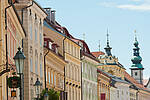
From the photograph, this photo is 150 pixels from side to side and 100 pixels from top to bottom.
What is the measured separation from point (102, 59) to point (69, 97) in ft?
Result: 215

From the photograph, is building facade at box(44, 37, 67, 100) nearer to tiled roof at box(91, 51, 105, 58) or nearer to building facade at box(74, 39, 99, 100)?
building facade at box(74, 39, 99, 100)

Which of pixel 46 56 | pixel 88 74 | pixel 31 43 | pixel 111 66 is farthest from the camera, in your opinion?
pixel 111 66

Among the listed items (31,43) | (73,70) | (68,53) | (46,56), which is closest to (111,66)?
(73,70)

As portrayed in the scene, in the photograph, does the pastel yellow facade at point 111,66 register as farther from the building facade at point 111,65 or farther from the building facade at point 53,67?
the building facade at point 53,67

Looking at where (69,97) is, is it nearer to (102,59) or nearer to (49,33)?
(49,33)

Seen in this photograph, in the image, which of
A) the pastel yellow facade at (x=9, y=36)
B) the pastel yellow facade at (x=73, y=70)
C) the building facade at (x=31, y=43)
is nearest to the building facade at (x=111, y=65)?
the pastel yellow facade at (x=73, y=70)

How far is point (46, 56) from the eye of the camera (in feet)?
169

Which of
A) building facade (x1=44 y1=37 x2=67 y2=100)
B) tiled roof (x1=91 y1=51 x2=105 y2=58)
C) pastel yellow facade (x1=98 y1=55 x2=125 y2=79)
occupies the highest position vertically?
→ tiled roof (x1=91 y1=51 x2=105 y2=58)

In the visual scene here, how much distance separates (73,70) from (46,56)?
17183 mm

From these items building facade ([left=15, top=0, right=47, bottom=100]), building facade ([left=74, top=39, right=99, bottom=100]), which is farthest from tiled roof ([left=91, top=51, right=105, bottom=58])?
building facade ([left=15, top=0, right=47, bottom=100])

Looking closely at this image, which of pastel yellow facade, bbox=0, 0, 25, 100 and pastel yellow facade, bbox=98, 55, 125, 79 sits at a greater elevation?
pastel yellow facade, bbox=98, 55, 125, 79

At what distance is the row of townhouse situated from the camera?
3189cm

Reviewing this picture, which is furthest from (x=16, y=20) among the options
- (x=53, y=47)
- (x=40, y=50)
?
(x=53, y=47)

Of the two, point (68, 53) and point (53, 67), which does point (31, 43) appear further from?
point (68, 53)
